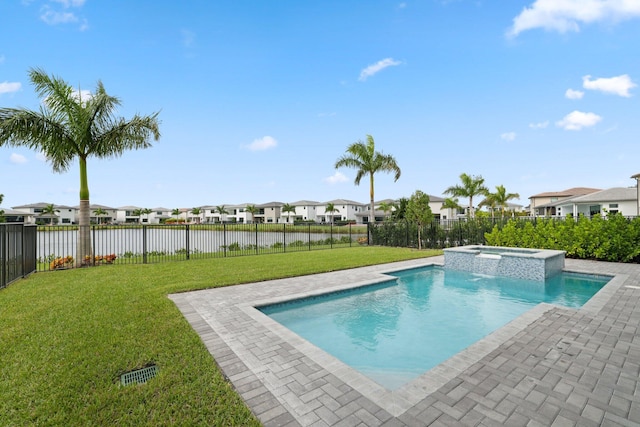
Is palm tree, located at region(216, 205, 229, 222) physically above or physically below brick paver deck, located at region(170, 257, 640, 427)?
above

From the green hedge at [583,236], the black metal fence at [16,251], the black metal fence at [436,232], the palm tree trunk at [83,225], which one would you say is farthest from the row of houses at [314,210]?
the black metal fence at [16,251]

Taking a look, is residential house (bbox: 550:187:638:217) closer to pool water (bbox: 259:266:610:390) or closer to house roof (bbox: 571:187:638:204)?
house roof (bbox: 571:187:638:204)

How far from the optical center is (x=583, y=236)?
1142cm

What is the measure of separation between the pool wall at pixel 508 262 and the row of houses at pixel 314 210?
22.5 metres

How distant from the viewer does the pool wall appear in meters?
8.84

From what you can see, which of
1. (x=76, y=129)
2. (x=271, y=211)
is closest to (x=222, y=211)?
(x=271, y=211)

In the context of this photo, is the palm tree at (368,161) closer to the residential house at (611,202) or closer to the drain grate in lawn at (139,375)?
the residential house at (611,202)

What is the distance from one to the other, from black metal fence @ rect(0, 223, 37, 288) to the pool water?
652 cm

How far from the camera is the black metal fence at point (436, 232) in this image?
49.5 feet

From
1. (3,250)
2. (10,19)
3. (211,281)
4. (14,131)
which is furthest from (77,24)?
(211,281)

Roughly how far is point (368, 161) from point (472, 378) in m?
19.4

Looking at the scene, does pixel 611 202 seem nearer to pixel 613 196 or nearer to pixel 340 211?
pixel 613 196

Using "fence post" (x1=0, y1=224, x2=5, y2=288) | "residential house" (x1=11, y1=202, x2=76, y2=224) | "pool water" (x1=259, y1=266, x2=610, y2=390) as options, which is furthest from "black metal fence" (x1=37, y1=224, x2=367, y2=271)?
"residential house" (x1=11, y1=202, x2=76, y2=224)

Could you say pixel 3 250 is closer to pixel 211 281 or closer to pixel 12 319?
pixel 12 319
